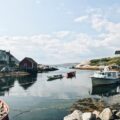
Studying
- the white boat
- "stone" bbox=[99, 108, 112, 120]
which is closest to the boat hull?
the white boat

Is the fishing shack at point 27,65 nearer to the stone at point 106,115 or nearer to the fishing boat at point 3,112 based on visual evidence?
the fishing boat at point 3,112

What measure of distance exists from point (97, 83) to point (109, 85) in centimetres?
316

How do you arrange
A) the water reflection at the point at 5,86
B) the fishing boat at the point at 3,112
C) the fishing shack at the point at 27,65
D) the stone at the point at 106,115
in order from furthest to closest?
the fishing shack at the point at 27,65
the water reflection at the point at 5,86
the stone at the point at 106,115
the fishing boat at the point at 3,112

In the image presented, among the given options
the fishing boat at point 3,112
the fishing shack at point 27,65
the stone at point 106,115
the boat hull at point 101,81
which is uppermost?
the fishing shack at point 27,65

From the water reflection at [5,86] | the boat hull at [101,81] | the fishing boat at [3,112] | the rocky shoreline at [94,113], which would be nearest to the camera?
the fishing boat at [3,112]

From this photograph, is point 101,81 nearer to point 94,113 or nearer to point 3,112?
point 94,113

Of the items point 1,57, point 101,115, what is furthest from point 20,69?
point 101,115

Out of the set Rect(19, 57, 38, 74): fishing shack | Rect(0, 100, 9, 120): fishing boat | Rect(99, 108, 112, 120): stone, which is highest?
Rect(19, 57, 38, 74): fishing shack

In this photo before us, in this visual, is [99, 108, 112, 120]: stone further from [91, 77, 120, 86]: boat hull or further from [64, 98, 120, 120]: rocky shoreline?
[91, 77, 120, 86]: boat hull

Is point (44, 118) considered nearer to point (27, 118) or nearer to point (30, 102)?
point (27, 118)

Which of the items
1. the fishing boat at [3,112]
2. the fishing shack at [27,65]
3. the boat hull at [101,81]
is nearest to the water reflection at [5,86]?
the boat hull at [101,81]

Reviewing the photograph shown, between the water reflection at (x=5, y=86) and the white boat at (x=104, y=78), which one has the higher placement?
the white boat at (x=104, y=78)

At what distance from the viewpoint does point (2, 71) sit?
4665 inches

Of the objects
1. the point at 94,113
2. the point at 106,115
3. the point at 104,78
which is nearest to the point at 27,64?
the point at 104,78
